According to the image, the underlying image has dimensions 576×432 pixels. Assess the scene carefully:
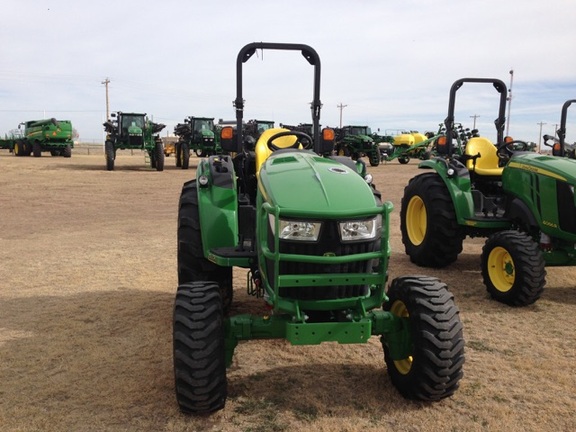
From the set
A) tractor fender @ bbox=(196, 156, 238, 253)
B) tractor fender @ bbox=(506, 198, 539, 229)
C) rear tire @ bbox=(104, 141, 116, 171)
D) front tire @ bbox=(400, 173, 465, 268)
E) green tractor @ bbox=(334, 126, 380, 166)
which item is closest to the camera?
tractor fender @ bbox=(196, 156, 238, 253)

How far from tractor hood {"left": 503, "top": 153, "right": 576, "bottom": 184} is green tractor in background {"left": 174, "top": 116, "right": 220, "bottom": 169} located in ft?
65.5

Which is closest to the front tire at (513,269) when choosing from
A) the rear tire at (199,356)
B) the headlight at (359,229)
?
the headlight at (359,229)

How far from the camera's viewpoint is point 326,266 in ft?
10.7

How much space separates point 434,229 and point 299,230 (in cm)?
405

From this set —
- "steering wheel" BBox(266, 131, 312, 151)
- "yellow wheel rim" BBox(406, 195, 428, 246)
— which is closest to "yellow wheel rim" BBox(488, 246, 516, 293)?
"yellow wheel rim" BBox(406, 195, 428, 246)

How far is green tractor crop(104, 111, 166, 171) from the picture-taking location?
23281 mm

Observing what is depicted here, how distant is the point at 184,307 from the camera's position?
330cm

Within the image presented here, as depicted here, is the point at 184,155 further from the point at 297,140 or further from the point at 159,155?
the point at 297,140

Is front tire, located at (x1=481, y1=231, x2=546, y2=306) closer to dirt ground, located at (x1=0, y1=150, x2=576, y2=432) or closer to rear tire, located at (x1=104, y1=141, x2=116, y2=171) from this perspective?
dirt ground, located at (x1=0, y1=150, x2=576, y2=432)

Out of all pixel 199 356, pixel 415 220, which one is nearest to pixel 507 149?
pixel 415 220

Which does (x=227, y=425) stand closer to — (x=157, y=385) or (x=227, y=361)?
(x=227, y=361)

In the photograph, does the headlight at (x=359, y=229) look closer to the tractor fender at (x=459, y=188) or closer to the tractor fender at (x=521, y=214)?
the tractor fender at (x=521, y=214)

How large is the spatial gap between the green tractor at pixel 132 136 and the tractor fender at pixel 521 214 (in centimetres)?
1859

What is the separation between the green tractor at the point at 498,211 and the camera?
5598 mm
